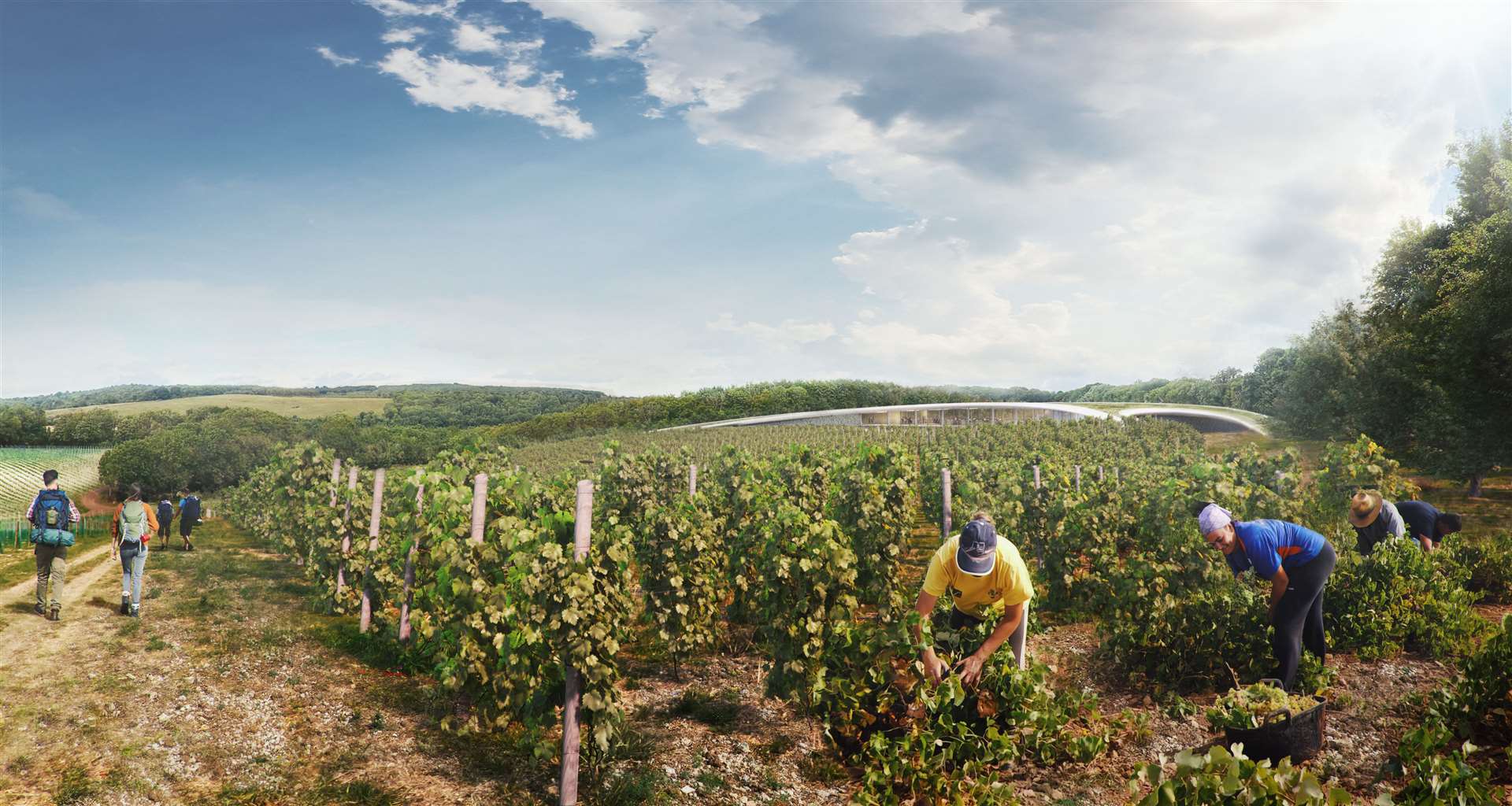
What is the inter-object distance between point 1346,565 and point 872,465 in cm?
547

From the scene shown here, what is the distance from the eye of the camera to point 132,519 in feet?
32.4

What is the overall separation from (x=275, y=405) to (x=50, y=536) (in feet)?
349

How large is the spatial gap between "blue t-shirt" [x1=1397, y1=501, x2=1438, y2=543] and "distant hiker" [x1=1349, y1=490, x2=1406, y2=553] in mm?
1026

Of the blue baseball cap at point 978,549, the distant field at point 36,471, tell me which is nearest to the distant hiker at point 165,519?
the distant field at point 36,471

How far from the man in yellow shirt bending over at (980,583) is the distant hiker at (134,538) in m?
10.6

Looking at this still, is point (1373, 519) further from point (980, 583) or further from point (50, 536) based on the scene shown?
point (50, 536)

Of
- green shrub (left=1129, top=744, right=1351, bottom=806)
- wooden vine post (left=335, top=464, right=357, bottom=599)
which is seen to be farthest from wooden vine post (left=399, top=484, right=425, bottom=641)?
green shrub (left=1129, top=744, right=1351, bottom=806)

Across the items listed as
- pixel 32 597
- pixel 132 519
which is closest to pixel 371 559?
pixel 132 519

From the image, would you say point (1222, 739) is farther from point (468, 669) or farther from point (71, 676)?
point (71, 676)

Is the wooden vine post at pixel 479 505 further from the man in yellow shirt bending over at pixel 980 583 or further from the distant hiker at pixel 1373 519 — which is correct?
the distant hiker at pixel 1373 519

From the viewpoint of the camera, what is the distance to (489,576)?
6.64 m

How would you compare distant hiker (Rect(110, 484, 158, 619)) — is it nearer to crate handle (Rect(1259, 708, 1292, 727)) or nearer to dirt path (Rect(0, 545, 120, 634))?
dirt path (Rect(0, 545, 120, 634))

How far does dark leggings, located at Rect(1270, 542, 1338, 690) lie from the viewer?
223 inches

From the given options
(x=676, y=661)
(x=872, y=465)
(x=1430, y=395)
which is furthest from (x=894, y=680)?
(x=1430, y=395)
